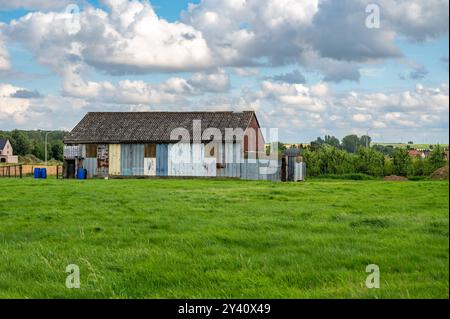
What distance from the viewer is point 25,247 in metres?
9.84

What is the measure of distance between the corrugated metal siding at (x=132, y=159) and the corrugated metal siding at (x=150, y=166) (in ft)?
1.10

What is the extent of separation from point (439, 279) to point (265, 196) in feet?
44.8

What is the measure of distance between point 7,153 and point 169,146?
9070cm

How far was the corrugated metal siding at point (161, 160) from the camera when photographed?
140 ft

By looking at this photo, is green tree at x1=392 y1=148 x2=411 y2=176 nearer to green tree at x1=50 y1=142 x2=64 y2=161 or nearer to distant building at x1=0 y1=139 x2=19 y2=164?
green tree at x1=50 y1=142 x2=64 y2=161

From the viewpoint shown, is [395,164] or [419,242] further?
[395,164]

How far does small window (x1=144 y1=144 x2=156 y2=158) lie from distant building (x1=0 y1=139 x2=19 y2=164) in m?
78.2

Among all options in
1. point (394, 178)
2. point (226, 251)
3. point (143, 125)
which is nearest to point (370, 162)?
point (394, 178)

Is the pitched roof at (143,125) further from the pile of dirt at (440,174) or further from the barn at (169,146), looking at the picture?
the pile of dirt at (440,174)

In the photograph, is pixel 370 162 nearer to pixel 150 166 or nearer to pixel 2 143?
pixel 150 166

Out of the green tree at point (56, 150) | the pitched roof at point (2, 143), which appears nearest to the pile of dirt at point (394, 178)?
the green tree at point (56, 150)
